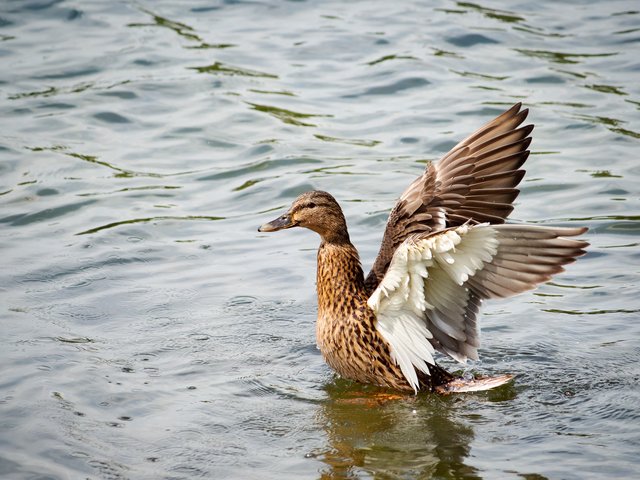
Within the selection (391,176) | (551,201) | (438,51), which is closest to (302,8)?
(438,51)

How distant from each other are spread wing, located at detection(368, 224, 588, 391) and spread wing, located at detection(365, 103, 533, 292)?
48 centimetres

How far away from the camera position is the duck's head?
6758mm

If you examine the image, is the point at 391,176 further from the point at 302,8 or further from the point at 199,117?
the point at 302,8

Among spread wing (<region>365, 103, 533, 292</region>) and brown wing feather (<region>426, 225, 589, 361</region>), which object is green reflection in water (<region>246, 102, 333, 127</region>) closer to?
spread wing (<region>365, 103, 533, 292</region>)

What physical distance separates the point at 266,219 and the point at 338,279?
2383mm

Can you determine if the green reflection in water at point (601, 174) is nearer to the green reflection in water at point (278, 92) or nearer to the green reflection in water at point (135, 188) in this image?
the green reflection in water at point (278, 92)

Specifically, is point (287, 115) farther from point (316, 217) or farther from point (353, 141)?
point (316, 217)

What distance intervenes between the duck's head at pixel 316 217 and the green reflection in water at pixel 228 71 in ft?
16.6

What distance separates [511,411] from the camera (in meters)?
5.98

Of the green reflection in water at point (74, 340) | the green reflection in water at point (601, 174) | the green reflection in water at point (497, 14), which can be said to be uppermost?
the green reflection in water at point (497, 14)

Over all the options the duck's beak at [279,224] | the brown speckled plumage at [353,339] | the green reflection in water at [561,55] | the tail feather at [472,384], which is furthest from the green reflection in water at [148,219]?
the green reflection in water at [561,55]

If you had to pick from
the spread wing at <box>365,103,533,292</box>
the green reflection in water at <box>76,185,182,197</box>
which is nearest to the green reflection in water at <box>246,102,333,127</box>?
the green reflection in water at <box>76,185,182,197</box>

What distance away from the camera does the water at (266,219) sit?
5609mm

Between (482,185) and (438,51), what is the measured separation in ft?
19.2
